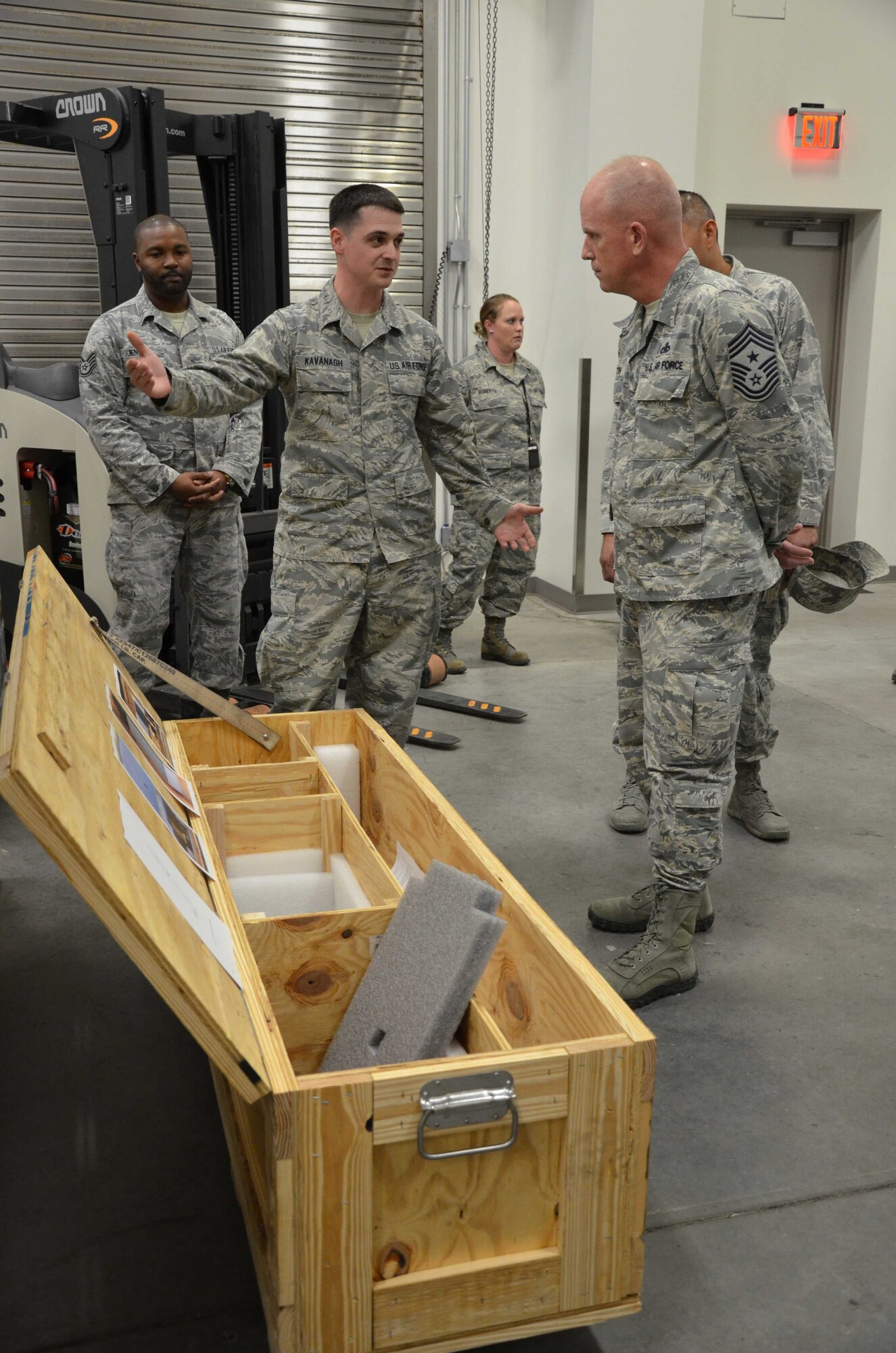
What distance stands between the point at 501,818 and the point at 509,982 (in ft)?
5.71

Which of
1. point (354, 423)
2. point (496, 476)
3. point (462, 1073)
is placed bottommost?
point (462, 1073)

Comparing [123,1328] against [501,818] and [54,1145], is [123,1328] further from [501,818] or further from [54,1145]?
[501,818]

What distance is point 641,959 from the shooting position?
245 cm

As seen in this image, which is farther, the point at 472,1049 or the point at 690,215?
the point at 690,215

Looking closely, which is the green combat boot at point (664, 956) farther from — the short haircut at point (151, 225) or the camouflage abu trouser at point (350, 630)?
the short haircut at point (151, 225)

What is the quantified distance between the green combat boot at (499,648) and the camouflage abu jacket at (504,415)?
0.65 m

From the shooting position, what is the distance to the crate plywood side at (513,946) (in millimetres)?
1479

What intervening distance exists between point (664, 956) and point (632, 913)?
286mm

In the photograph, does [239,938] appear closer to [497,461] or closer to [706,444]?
[706,444]

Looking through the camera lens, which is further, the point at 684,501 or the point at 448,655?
the point at 448,655

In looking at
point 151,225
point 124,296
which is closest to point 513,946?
point 151,225

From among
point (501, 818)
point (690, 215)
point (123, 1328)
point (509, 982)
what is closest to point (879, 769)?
point (501, 818)

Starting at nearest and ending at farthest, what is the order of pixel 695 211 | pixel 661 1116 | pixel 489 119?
1. pixel 661 1116
2. pixel 695 211
3. pixel 489 119

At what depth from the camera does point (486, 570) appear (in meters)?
5.60
